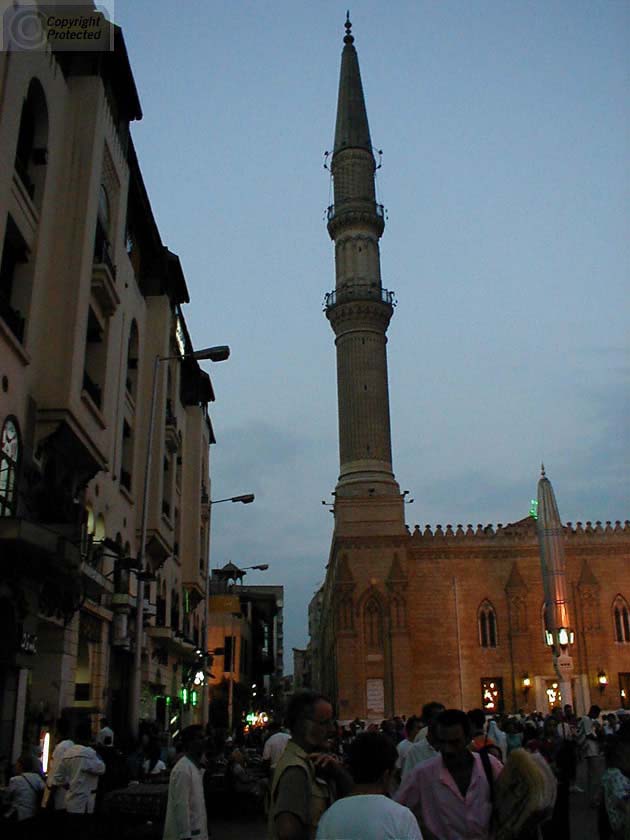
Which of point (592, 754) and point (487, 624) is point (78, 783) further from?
point (487, 624)

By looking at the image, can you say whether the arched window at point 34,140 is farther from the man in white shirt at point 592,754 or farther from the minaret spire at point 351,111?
the minaret spire at point 351,111

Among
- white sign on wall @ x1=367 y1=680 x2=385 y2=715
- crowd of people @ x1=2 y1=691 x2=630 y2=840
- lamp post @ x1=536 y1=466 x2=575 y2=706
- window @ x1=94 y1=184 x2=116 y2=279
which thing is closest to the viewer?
crowd of people @ x1=2 y1=691 x2=630 y2=840

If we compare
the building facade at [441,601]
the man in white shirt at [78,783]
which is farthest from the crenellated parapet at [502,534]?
the man in white shirt at [78,783]

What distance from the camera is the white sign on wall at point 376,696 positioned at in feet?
142

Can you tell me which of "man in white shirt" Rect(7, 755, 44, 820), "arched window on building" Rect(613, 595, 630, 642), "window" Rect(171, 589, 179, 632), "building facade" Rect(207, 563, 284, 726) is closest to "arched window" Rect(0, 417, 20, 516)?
"man in white shirt" Rect(7, 755, 44, 820)

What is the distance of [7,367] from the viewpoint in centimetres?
1494

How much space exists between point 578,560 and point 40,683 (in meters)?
36.1

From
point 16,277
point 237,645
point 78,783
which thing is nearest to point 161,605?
point 16,277

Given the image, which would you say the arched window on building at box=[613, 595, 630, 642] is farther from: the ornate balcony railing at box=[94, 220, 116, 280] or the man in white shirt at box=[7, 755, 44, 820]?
the man in white shirt at box=[7, 755, 44, 820]

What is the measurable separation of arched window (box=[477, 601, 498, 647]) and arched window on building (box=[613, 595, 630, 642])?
6472mm

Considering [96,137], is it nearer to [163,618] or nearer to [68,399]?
[68,399]

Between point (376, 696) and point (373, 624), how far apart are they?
11.8ft

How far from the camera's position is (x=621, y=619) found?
4631cm

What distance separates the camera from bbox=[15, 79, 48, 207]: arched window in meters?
16.8
